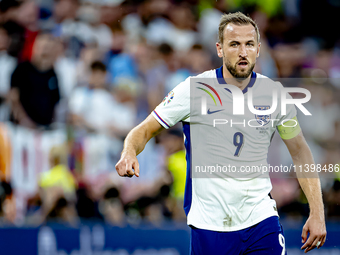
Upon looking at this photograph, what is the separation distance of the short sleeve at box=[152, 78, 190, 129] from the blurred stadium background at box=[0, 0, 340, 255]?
274 centimetres

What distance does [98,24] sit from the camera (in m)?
8.04

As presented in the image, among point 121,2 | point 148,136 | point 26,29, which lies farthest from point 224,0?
point 148,136

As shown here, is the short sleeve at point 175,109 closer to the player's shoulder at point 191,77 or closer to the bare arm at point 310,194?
the player's shoulder at point 191,77

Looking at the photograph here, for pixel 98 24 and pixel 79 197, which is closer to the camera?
pixel 79 197

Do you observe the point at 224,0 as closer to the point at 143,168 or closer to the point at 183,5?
the point at 183,5

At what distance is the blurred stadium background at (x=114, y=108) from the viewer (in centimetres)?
617

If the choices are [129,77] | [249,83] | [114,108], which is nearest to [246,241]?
[249,83]

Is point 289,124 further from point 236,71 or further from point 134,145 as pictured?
point 134,145

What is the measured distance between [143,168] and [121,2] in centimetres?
310

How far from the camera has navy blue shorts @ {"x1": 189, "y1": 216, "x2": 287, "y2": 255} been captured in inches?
140

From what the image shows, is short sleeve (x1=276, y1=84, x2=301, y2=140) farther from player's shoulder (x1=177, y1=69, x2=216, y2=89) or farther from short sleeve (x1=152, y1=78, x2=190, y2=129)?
short sleeve (x1=152, y1=78, x2=190, y2=129)

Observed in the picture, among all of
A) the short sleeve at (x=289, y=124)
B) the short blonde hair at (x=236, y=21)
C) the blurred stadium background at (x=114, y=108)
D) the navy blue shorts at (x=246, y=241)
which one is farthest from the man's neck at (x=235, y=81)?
the blurred stadium background at (x=114, y=108)

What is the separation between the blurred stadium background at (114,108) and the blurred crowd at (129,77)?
0.06 feet

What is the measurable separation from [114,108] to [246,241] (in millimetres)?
4172
